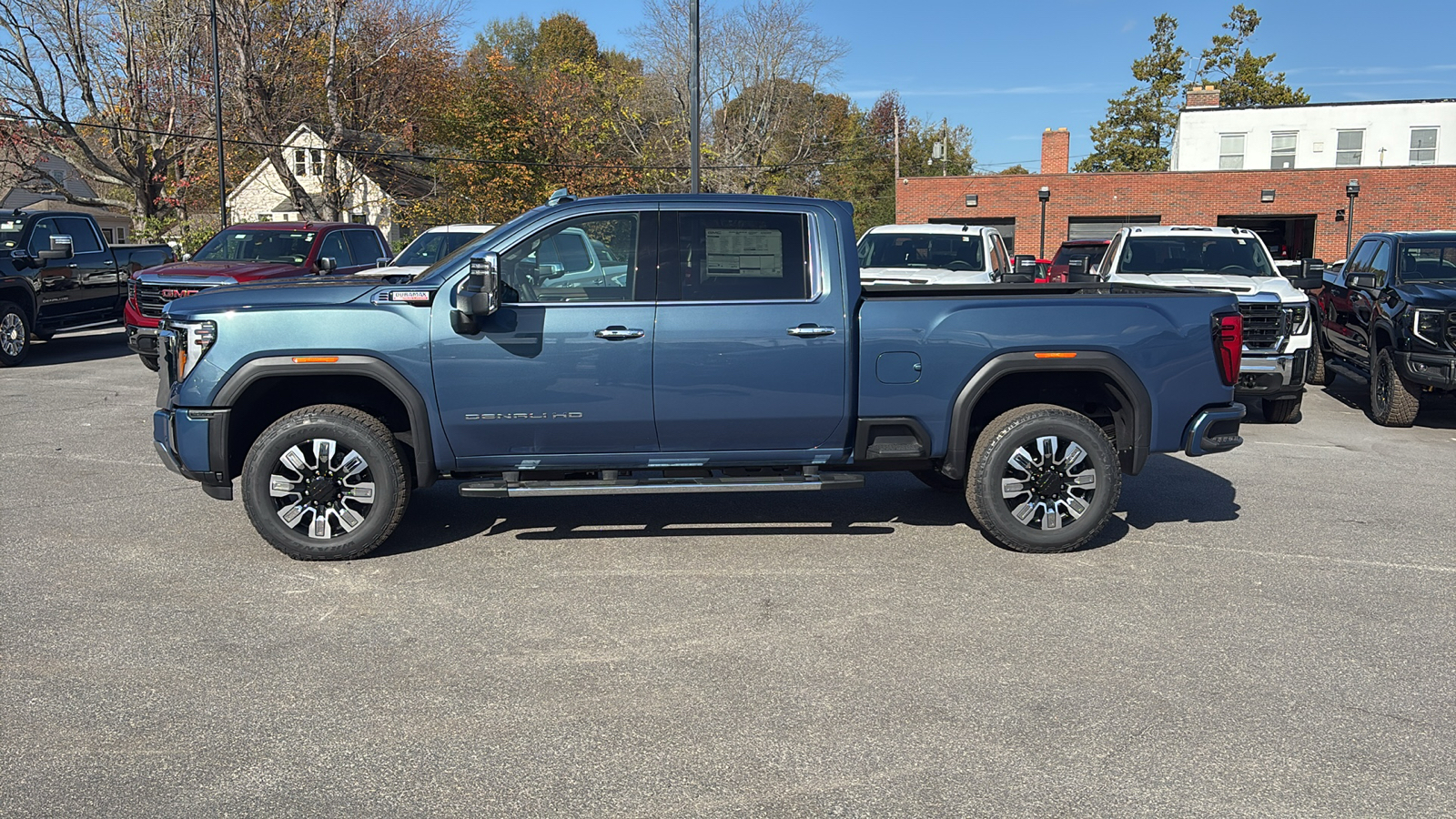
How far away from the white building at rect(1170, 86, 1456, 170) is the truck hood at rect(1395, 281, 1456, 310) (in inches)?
1305

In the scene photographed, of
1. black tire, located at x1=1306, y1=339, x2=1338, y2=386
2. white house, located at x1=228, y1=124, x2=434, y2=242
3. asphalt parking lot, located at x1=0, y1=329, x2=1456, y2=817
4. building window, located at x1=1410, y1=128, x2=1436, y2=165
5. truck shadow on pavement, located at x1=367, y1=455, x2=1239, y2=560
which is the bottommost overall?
asphalt parking lot, located at x1=0, y1=329, x2=1456, y2=817

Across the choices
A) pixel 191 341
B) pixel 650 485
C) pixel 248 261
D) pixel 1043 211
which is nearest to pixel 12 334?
pixel 248 261

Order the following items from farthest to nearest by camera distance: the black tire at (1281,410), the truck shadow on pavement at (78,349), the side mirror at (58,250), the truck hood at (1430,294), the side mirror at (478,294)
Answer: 1. the truck shadow on pavement at (78,349)
2. the side mirror at (58,250)
3. the black tire at (1281,410)
4. the truck hood at (1430,294)
5. the side mirror at (478,294)

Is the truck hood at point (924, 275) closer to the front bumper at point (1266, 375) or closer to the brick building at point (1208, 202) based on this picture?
the front bumper at point (1266, 375)

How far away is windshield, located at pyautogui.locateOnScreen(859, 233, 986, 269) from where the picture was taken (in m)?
13.3

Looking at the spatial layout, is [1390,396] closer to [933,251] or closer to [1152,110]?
[933,251]

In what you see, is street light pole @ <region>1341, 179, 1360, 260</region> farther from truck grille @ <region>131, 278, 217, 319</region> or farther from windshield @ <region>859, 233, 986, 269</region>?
truck grille @ <region>131, 278, 217, 319</region>

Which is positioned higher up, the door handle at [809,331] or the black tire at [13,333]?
the door handle at [809,331]

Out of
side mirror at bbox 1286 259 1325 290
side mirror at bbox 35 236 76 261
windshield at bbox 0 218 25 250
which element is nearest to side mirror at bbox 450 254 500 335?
side mirror at bbox 1286 259 1325 290

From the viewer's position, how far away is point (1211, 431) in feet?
20.9

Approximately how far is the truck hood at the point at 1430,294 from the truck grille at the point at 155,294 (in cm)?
1296

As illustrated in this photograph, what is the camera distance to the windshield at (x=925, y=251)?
1327cm

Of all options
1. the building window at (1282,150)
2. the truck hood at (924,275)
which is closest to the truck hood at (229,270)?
the truck hood at (924,275)

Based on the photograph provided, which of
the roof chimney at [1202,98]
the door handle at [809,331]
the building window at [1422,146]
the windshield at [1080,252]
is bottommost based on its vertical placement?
the door handle at [809,331]
